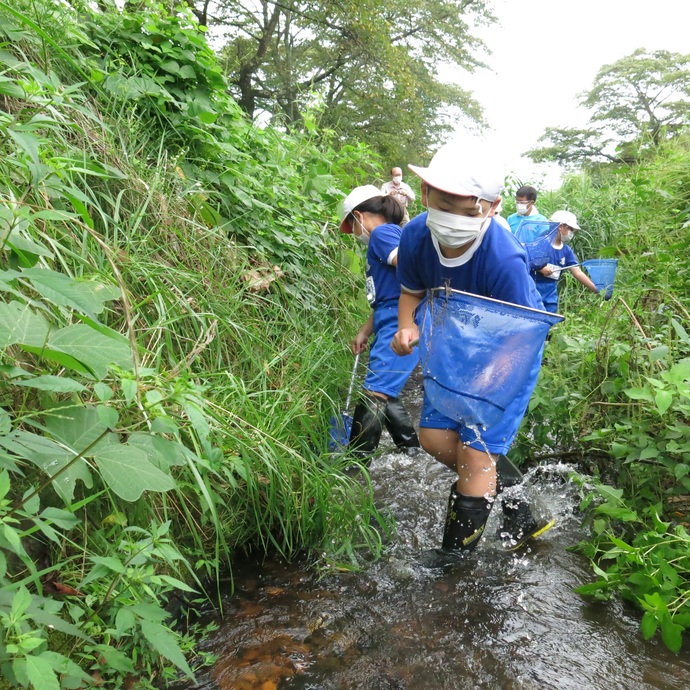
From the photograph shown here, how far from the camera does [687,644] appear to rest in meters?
1.95

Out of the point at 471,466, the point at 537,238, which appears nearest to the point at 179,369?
the point at 471,466

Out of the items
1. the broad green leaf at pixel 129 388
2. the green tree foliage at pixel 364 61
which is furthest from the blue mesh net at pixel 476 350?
the green tree foliage at pixel 364 61

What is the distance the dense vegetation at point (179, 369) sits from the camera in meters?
1.30

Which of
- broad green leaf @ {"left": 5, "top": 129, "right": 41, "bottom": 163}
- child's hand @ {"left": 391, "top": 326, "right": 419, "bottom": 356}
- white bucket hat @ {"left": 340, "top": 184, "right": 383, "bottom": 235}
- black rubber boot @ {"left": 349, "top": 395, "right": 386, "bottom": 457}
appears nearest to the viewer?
broad green leaf @ {"left": 5, "top": 129, "right": 41, "bottom": 163}

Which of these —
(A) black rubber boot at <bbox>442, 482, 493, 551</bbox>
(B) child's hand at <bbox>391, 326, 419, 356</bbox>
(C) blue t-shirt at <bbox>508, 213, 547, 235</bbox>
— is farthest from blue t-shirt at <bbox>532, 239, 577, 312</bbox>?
(A) black rubber boot at <bbox>442, 482, 493, 551</bbox>

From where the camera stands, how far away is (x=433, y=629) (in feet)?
6.59

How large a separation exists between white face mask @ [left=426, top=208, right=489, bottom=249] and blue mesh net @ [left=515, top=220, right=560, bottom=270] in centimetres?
375

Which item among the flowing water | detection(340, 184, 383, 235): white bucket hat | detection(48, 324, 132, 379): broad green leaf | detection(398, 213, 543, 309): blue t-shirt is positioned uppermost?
detection(340, 184, 383, 235): white bucket hat

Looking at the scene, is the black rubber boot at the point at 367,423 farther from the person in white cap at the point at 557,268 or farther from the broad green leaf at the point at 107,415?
the person in white cap at the point at 557,268

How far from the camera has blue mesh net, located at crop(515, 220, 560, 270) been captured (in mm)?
5773

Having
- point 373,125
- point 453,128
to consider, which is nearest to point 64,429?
point 373,125

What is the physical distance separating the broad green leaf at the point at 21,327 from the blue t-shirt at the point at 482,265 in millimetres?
1379

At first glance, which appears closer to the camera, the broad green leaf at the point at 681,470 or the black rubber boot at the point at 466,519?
the broad green leaf at the point at 681,470

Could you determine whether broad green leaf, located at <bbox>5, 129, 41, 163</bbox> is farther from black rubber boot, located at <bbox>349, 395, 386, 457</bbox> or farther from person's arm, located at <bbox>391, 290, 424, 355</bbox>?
black rubber boot, located at <bbox>349, 395, 386, 457</bbox>
